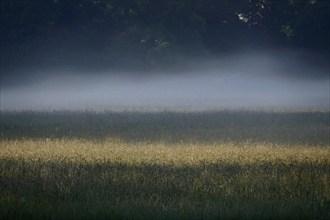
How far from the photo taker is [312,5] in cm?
5219

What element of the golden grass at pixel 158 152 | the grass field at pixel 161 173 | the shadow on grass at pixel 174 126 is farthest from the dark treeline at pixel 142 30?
the golden grass at pixel 158 152

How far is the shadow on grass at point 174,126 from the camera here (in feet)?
66.8

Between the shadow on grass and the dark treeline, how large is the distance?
20.3 metres

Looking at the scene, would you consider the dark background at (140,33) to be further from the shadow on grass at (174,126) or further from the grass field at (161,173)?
→ the grass field at (161,173)

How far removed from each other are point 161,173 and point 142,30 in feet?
121

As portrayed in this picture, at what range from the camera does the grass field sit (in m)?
10.0

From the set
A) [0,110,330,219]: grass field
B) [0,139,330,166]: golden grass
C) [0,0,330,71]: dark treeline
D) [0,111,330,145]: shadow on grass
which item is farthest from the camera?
[0,0,330,71]: dark treeline

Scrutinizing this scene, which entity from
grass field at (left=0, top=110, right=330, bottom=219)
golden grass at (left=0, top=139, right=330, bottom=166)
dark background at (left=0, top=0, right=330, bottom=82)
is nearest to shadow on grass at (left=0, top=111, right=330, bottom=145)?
grass field at (left=0, top=110, right=330, bottom=219)

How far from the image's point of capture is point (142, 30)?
49.2m

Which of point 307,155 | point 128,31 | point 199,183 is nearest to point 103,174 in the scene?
point 199,183

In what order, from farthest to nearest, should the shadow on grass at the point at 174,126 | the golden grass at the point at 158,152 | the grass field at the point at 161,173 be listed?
the shadow on grass at the point at 174,126 < the golden grass at the point at 158,152 < the grass field at the point at 161,173

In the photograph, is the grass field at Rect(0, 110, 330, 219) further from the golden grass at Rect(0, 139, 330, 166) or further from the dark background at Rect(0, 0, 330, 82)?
the dark background at Rect(0, 0, 330, 82)

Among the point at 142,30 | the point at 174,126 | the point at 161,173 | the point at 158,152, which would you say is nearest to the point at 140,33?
the point at 142,30

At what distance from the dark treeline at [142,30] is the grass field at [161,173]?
26.9 meters
